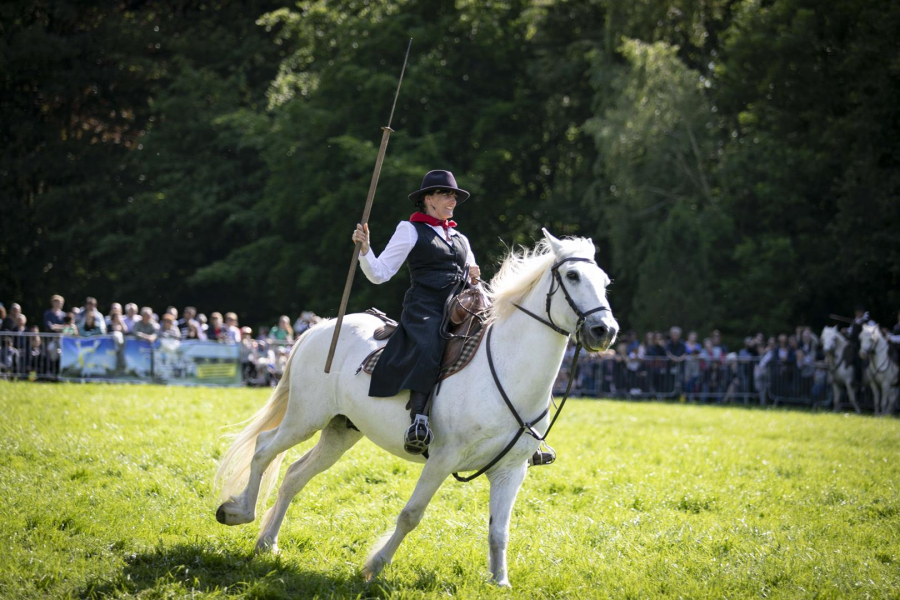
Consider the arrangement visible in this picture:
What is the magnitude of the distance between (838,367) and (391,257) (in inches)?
798

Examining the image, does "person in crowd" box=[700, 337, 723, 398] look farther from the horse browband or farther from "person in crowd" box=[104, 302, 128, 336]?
the horse browband

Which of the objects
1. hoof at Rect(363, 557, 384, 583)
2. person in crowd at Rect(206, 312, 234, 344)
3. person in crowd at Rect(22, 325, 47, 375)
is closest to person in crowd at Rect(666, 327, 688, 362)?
person in crowd at Rect(206, 312, 234, 344)

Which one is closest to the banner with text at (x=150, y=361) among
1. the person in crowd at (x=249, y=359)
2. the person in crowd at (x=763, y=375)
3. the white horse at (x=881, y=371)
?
the person in crowd at (x=249, y=359)

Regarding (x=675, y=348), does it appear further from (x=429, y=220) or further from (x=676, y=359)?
(x=429, y=220)

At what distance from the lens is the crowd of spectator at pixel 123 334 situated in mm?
21344

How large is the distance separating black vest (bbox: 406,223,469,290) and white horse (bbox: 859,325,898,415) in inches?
754

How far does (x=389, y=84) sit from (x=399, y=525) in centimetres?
3231

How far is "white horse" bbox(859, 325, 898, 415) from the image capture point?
76.2ft

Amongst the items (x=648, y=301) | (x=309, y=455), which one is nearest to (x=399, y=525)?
(x=309, y=455)

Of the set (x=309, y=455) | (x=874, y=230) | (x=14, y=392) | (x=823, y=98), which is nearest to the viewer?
(x=309, y=455)

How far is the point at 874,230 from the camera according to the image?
97.7ft

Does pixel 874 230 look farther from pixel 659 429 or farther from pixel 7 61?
pixel 7 61

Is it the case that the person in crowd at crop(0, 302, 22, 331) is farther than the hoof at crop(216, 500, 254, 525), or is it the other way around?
the person in crowd at crop(0, 302, 22, 331)

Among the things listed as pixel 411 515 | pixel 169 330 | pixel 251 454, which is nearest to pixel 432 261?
pixel 411 515
